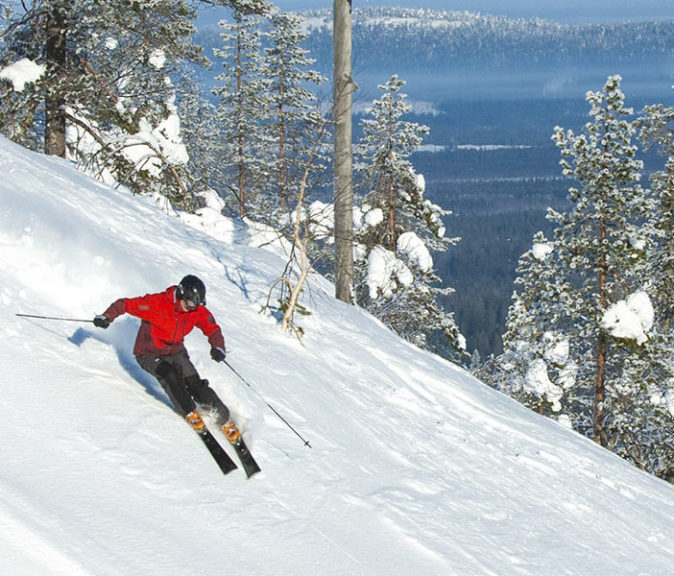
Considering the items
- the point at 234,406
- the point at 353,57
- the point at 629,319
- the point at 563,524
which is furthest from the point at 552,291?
the point at 234,406

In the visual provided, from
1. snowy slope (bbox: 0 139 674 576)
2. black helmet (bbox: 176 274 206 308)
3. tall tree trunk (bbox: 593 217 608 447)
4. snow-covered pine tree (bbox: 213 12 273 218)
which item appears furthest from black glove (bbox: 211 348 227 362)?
snow-covered pine tree (bbox: 213 12 273 218)

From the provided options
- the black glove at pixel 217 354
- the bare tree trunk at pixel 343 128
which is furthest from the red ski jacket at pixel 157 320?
the bare tree trunk at pixel 343 128

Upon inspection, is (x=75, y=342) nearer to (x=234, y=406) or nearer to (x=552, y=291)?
(x=234, y=406)

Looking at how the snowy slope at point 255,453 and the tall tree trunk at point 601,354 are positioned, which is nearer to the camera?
the snowy slope at point 255,453

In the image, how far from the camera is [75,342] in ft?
20.5

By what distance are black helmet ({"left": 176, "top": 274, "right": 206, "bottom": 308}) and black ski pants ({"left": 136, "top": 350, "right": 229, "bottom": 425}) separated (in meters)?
0.46

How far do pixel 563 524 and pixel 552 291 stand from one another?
51.2 ft

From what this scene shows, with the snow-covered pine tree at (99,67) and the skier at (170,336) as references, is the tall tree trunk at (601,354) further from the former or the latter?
the skier at (170,336)

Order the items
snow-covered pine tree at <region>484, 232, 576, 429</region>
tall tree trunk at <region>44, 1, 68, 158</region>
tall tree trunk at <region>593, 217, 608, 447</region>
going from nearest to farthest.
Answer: tall tree trunk at <region>44, 1, 68, 158</region>
tall tree trunk at <region>593, 217, 608, 447</region>
snow-covered pine tree at <region>484, 232, 576, 429</region>

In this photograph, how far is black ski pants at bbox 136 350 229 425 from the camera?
571cm

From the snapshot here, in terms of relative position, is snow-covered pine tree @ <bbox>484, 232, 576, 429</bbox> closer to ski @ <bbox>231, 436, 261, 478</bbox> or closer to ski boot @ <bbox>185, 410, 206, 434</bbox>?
ski @ <bbox>231, 436, 261, 478</bbox>

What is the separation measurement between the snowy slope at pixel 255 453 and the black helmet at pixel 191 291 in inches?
33.2

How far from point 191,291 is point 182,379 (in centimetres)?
70

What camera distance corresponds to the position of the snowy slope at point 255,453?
4.32 meters
